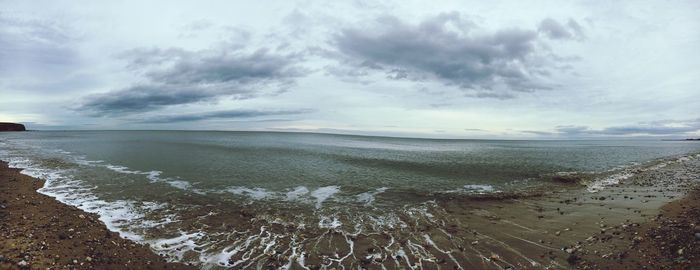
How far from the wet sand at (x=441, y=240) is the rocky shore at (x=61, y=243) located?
0.10ft

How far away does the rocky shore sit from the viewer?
920cm

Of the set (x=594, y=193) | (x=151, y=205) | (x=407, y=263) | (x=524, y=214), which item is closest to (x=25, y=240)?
(x=151, y=205)

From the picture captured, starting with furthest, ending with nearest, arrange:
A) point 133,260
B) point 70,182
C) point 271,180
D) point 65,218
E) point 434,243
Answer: point 271,180 → point 70,182 → point 65,218 → point 434,243 → point 133,260

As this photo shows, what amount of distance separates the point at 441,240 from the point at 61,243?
45.6ft

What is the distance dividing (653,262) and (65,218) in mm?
22515

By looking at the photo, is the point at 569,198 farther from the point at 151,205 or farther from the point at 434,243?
the point at 151,205

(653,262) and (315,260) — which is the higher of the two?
(653,262)

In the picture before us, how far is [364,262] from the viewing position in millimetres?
10812

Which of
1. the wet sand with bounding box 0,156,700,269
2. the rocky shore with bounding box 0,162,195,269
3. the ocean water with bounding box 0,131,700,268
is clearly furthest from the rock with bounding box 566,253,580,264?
the rocky shore with bounding box 0,162,195,269

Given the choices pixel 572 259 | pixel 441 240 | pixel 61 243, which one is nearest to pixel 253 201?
pixel 61 243

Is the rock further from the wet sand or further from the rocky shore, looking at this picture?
the rocky shore

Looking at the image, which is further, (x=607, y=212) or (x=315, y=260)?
(x=607, y=212)

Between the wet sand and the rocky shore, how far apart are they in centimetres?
3

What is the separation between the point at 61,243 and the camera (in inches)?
421
